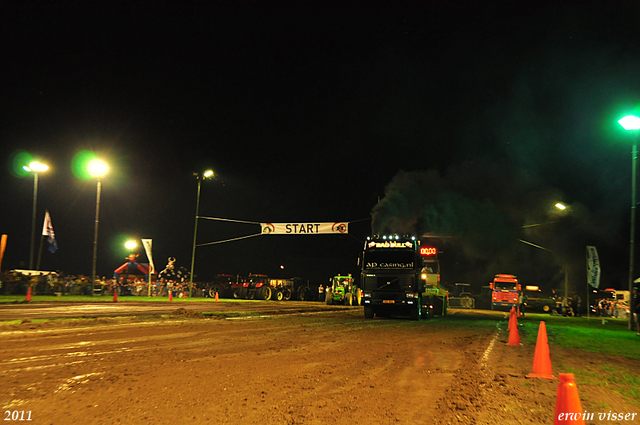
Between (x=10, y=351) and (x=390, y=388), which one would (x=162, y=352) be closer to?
(x=10, y=351)

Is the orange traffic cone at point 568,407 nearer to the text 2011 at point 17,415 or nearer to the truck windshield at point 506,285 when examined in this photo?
the text 2011 at point 17,415

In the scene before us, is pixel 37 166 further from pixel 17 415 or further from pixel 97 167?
pixel 17 415

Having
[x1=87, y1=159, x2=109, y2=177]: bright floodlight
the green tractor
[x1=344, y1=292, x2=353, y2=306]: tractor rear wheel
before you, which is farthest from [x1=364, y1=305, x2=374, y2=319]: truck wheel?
[x1=87, y1=159, x2=109, y2=177]: bright floodlight

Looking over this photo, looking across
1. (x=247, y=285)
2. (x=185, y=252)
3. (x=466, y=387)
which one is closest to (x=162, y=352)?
(x=466, y=387)

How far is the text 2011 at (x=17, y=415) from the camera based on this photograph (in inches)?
206

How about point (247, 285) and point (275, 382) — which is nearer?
point (275, 382)

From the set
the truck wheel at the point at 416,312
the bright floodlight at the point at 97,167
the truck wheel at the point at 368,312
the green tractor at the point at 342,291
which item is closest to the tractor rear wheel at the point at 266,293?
the green tractor at the point at 342,291

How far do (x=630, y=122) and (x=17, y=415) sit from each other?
2264 cm

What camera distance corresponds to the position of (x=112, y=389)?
677cm

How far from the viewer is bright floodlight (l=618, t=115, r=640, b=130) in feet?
66.4

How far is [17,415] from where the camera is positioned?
536 centimetres

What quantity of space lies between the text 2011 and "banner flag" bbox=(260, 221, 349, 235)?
125ft

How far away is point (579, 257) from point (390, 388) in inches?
1924

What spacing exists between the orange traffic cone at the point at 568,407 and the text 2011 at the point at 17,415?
5.15 m
